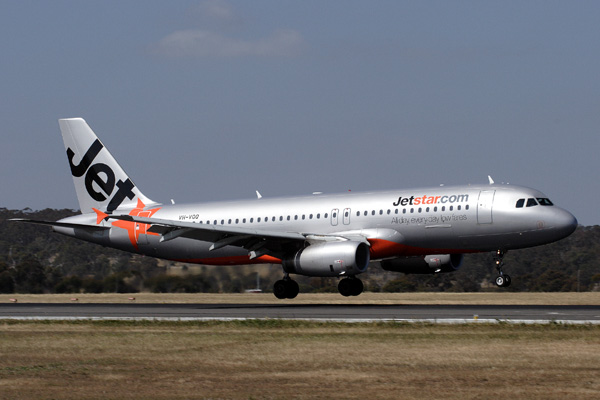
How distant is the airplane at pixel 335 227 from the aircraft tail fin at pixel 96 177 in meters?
0.05

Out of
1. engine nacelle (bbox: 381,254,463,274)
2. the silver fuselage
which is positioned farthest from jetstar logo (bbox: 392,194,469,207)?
engine nacelle (bbox: 381,254,463,274)

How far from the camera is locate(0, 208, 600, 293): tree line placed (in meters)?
48.5

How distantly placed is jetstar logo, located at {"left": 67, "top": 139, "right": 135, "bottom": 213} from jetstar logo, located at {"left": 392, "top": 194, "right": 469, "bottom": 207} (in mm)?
15007

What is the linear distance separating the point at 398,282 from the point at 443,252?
2982 centimetres

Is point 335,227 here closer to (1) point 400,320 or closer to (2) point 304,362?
(1) point 400,320

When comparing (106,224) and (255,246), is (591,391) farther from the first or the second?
(106,224)

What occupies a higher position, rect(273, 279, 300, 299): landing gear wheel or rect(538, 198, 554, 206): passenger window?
rect(538, 198, 554, 206): passenger window

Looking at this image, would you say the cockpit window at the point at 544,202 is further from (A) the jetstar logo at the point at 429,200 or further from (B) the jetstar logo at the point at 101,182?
(B) the jetstar logo at the point at 101,182

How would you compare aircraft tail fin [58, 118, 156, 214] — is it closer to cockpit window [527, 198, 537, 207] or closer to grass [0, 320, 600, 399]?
cockpit window [527, 198, 537, 207]

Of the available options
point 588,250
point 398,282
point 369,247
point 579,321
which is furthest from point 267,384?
point 588,250

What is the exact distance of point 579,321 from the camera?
25.4 m

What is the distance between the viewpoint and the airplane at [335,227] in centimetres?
3688

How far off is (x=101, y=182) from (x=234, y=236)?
1090 cm

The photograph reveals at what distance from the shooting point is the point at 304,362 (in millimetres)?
17688
